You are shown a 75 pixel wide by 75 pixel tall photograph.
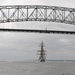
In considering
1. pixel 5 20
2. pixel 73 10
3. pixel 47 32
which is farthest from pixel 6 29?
pixel 73 10

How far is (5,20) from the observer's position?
89.4 m

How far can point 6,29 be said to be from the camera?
9181 centimetres

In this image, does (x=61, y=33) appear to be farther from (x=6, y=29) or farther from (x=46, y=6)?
(x=6, y=29)

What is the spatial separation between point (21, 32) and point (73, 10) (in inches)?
600

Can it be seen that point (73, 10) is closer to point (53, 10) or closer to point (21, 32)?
point (53, 10)

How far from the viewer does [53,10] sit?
91188 millimetres

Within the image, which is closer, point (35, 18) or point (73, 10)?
point (35, 18)

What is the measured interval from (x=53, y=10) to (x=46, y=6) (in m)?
2.11

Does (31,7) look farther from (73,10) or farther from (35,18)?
(73,10)

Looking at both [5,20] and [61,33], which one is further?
[61,33]

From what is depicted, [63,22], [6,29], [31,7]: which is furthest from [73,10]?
[6,29]

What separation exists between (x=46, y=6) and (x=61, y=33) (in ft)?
31.5

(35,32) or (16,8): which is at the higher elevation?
(16,8)

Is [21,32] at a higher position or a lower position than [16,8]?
lower
